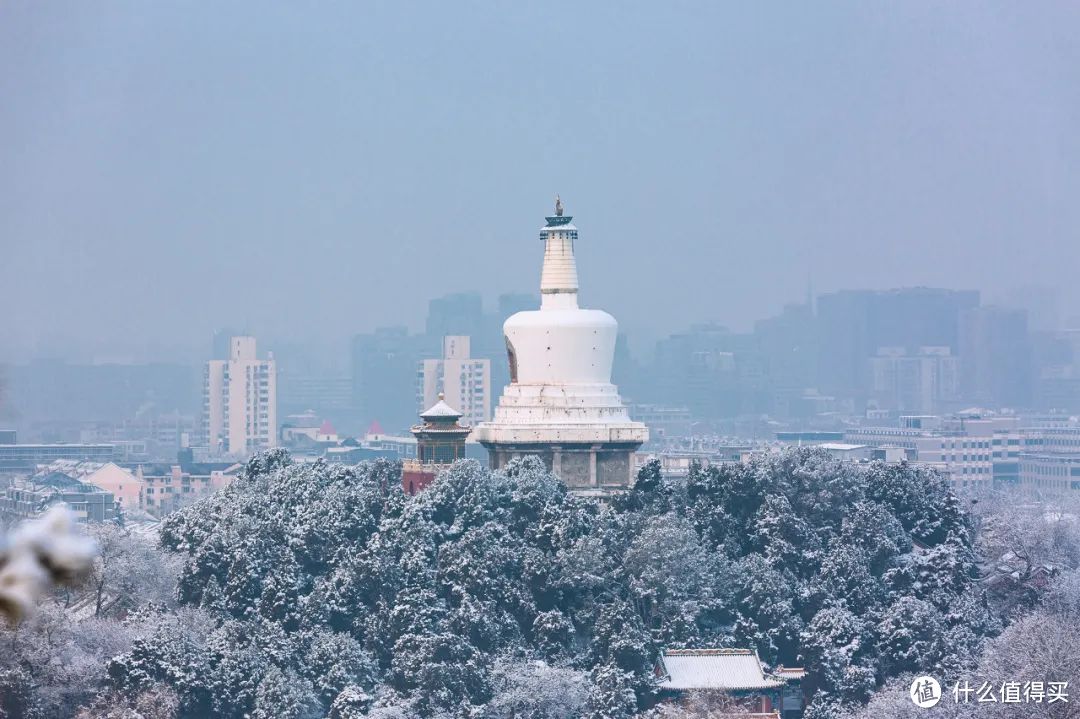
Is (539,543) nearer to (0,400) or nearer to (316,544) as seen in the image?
(316,544)

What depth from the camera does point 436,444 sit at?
38312mm

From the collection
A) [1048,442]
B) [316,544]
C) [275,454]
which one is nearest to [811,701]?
[316,544]

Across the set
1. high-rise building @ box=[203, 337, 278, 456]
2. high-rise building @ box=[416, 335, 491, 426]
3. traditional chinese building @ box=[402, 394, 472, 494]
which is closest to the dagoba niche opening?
traditional chinese building @ box=[402, 394, 472, 494]

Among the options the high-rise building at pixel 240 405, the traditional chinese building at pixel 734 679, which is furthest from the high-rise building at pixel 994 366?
the traditional chinese building at pixel 734 679

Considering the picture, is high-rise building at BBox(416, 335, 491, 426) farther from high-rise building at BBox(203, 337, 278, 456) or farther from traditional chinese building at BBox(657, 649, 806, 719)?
traditional chinese building at BBox(657, 649, 806, 719)

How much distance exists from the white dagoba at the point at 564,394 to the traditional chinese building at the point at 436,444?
132cm

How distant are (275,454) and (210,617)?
7.09m

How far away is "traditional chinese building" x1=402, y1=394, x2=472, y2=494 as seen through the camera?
38.1 meters

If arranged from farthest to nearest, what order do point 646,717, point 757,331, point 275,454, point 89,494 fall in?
point 757,331 → point 89,494 → point 275,454 → point 646,717

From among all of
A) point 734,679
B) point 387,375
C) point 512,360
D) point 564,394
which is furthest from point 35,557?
point 387,375

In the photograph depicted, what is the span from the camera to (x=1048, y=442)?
327 ft

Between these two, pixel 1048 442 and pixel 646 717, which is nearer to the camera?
pixel 646 717

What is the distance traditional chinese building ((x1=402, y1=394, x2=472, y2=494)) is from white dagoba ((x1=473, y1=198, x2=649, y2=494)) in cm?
132

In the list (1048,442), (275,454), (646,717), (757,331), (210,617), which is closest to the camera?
(646,717)
